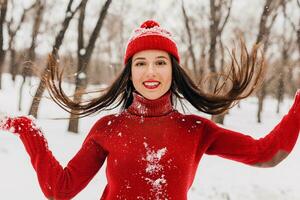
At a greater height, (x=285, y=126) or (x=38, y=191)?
(x=285, y=126)

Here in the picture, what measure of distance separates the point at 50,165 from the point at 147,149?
479 millimetres

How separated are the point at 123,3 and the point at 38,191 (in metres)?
18.4

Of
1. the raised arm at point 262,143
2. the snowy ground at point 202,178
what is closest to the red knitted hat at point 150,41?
the raised arm at point 262,143

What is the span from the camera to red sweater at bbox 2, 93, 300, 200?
2.09m

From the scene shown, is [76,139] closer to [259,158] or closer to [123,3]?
[259,158]

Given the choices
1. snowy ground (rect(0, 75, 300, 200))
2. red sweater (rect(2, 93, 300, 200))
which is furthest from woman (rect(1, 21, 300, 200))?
snowy ground (rect(0, 75, 300, 200))

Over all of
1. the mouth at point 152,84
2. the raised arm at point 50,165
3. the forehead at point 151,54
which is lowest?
the raised arm at point 50,165

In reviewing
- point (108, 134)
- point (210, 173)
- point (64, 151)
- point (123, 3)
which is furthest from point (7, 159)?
point (123, 3)

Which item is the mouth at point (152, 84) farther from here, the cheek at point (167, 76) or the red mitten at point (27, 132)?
the red mitten at point (27, 132)

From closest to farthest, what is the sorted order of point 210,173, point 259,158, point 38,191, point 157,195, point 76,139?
point 157,195 < point 259,158 < point 38,191 < point 210,173 < point 76,139

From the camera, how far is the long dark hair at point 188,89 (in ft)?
8.04

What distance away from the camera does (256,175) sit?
8.49 m

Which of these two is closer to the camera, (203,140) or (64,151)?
(203,140)

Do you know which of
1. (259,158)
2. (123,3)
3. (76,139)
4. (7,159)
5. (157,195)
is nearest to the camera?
(157,195)
